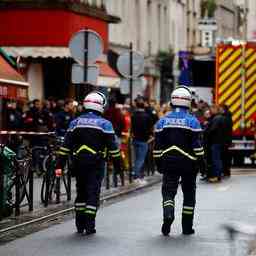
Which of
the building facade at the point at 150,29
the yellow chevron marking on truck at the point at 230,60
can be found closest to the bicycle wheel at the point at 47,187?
the yellow chevron marking on truck at the point at 230,60

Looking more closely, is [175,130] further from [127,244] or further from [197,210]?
[197,210]

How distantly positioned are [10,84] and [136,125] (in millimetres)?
6424

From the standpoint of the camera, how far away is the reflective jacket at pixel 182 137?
47.3ft

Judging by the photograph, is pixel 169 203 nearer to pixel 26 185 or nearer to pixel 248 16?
pixel 26 185

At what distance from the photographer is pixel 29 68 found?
1455 inches

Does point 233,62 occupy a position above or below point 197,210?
above

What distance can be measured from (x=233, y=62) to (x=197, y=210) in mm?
14320

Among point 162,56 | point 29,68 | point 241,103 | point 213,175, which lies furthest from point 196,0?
point 213,175

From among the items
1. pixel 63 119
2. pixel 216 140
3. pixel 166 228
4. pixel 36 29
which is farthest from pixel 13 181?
pixel 36 29

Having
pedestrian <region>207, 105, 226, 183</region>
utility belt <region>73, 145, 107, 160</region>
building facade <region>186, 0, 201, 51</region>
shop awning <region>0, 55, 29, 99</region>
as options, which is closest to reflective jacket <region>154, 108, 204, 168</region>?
utility belt <region>73, 145, 107, 160</region>

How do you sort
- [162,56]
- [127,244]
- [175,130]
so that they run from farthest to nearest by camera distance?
[162,56] < [175,130] < [127,244]

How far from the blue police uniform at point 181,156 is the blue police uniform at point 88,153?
72 centimetres

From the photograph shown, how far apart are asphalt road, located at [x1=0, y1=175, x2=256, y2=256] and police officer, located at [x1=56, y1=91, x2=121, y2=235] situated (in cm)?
38

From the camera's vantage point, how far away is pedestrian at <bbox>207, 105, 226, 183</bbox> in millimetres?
26078
